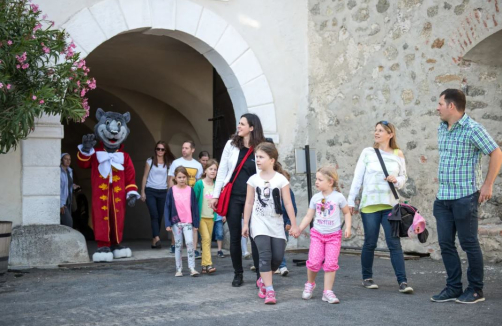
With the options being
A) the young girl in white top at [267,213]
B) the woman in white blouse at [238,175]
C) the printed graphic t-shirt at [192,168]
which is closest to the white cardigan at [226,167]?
the woman in white blouse at [238,175]

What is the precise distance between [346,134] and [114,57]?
188 inches

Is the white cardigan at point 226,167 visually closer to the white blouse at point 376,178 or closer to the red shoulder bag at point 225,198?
the red shoulder bag at point 225,198

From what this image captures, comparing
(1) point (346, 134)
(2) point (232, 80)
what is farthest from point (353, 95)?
(2) point (232, 80)

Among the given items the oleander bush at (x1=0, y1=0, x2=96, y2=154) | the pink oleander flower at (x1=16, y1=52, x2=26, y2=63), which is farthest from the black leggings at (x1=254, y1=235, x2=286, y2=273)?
the pink oleander flower at (x1=16, y1=52, x2=26, y2=63)

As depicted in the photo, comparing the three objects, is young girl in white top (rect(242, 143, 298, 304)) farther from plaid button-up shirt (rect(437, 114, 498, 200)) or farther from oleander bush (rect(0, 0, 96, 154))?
oleander bush (rect(0, 0, 96, 154))

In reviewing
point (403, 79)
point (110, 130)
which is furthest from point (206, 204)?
point (403, 79)

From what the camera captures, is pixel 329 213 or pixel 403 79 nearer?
pixel 329 213

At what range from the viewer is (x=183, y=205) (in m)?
6.37

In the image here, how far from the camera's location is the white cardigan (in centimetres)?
556

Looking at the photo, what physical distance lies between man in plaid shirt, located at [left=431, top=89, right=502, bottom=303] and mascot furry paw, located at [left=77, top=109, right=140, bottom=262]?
153 inches

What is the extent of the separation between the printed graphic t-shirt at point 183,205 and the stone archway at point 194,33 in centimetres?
223

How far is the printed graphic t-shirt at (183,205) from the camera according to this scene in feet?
20.9

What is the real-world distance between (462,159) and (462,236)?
0.54 metres

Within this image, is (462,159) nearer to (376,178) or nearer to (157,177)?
(376,178)
